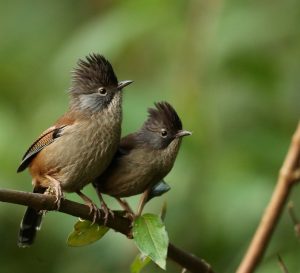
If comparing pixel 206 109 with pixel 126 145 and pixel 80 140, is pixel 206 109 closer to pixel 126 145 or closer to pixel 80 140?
pixel 126 145

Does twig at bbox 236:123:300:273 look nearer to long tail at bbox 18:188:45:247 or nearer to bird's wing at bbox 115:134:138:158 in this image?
bird's wing at bbox 115:134:138:158

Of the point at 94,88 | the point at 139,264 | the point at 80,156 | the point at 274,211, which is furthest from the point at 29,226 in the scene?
the point at 274,211

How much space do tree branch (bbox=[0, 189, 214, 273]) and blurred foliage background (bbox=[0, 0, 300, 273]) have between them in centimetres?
110

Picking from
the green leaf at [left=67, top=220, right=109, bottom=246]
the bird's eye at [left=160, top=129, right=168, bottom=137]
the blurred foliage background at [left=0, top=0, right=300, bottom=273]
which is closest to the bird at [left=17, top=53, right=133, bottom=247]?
the bird's eye at [left=160, top=129, right=168, bottom=137]

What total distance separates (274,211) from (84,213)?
0.85 m

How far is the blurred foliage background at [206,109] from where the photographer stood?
5035 millimetres

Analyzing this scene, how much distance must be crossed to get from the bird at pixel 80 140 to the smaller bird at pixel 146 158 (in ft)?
0.33

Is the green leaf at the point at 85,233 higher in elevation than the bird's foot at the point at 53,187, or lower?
higher

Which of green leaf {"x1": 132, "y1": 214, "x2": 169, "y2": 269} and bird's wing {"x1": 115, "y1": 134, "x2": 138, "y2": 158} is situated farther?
bird's wing {"x1": 115, "y1": 134, "x2": 138, "y2": 158}

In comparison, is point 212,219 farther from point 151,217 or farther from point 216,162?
point 151,217

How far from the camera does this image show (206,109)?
5.18m

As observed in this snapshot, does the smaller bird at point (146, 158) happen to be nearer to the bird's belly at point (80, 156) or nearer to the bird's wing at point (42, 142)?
the bird's belly at point (80, 156)

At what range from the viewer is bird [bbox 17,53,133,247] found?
426 centimetres

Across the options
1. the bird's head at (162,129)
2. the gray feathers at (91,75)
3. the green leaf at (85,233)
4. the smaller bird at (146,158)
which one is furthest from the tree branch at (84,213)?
the gray feathers at (91,75)
